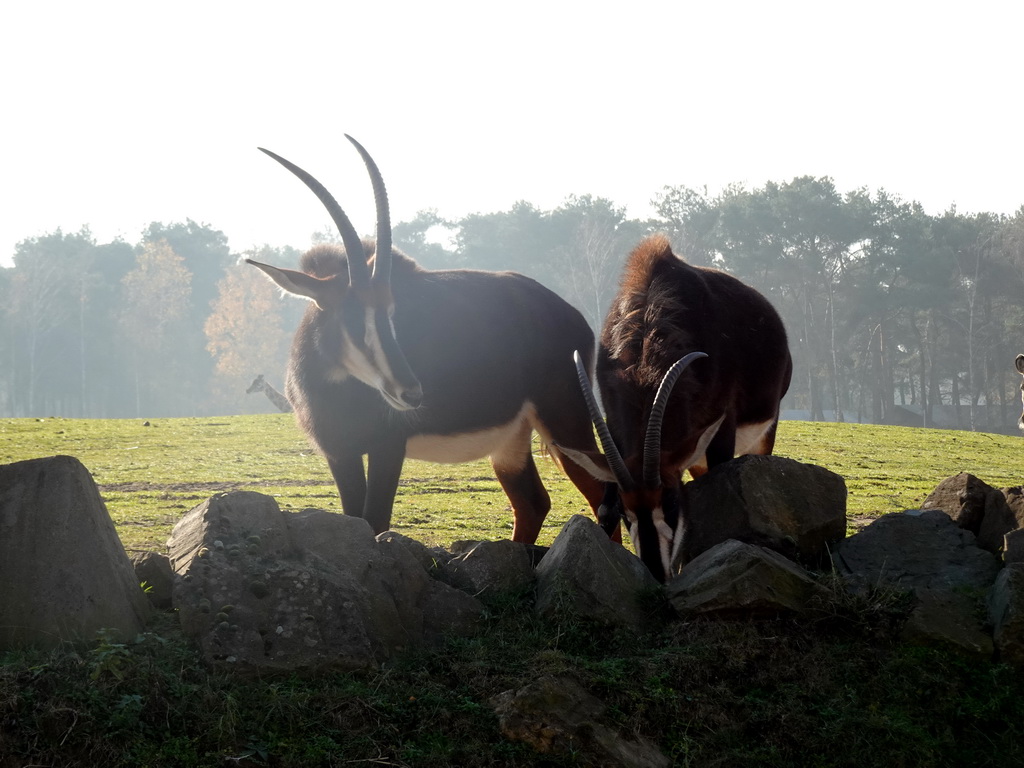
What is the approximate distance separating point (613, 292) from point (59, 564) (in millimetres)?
50436

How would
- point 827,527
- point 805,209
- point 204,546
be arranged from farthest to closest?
1. point 805,209
2. point 827,527
3. point 204,546

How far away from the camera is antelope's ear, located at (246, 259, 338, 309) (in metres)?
7.08

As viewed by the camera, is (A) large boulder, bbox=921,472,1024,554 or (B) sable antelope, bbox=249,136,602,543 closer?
(A) large boulder, bbox=921,472,1024,554

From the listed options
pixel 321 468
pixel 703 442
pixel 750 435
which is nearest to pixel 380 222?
pixel 703 442

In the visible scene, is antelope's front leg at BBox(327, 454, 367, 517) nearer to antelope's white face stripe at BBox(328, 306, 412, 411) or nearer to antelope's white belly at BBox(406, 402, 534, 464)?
antelope's white belly at BBox(406, 402, 534, 464)

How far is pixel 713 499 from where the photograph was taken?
6.76 metres

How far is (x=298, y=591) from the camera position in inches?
203

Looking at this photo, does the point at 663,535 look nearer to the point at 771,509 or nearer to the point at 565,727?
the point at 771,509

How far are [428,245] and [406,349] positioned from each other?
62711mm

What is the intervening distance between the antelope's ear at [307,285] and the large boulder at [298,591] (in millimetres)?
1880

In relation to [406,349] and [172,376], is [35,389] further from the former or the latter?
[406,349]

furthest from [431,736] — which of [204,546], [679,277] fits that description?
[679,277]

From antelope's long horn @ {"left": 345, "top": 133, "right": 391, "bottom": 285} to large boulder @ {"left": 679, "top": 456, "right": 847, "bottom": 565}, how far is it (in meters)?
2.70

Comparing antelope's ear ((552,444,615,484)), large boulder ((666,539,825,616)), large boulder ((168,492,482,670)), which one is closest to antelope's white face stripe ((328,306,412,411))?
large boulder ((168,492,482,670))
